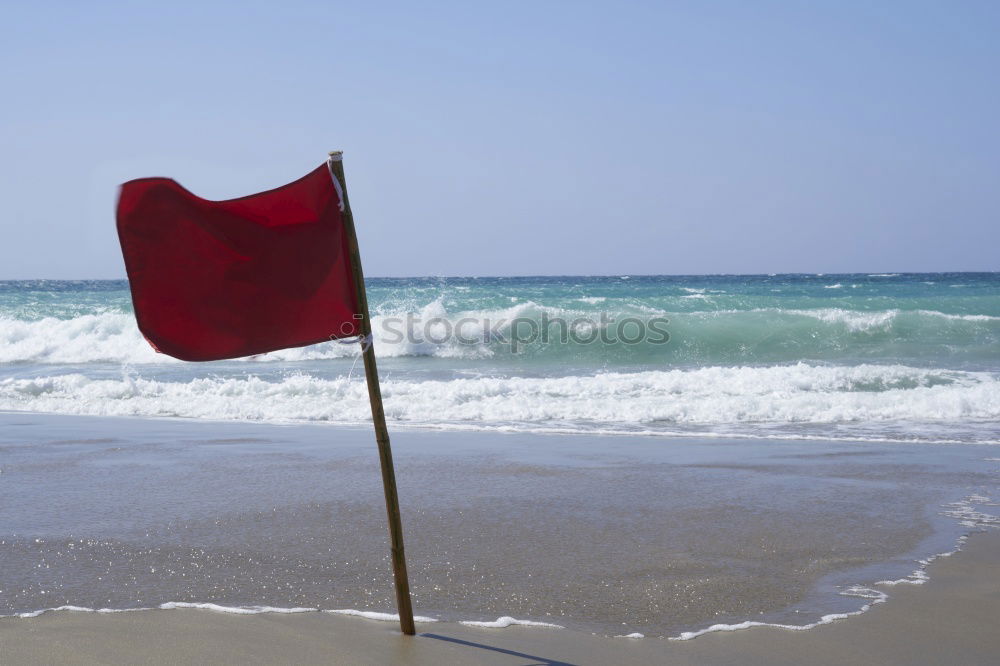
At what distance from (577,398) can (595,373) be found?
13.5ft

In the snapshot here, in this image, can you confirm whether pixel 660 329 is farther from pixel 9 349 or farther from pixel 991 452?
pixel 9 349

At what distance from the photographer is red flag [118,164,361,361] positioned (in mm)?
3043

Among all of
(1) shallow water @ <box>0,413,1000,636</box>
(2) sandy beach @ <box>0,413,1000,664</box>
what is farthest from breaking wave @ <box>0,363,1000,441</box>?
(2) sandy beach @ <box>0,413,1000,664</box>

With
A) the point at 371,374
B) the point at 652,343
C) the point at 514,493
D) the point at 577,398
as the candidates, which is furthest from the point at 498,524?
the point at 652,343

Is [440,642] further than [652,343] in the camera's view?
No

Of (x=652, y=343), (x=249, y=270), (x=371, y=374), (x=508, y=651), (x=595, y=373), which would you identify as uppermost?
(x=249, y=270)

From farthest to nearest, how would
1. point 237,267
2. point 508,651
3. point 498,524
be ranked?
point 498,524 → point 508,651 → point 237,267

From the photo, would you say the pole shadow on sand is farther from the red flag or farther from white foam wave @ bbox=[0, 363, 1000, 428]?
white foam wave @ bbox=[0, 363, 1000, 428]

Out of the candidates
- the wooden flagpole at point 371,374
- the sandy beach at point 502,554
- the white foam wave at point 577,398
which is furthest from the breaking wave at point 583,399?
the wooden flagpole at point 371,374

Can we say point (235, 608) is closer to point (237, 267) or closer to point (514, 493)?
point (237, 267)

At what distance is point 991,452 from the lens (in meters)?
8.20

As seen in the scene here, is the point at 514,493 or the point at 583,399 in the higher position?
the point at 514,493

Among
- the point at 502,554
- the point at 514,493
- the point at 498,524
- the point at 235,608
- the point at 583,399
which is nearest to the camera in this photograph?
the point at 235,608

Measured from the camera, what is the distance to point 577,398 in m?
12.5
